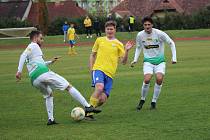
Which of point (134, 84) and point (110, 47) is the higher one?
point (110, 47)

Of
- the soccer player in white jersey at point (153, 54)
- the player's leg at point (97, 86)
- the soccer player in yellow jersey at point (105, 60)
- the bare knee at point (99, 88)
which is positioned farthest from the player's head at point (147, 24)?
the bare knee at point (99, 88)

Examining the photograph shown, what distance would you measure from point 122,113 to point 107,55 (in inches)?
57.4

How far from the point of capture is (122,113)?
12.0 m

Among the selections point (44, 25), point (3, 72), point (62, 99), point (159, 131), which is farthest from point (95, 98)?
point (44, 25)

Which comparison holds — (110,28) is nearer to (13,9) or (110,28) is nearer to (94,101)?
(94,101)

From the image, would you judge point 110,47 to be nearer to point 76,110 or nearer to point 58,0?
point 76,110

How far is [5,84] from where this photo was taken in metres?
19.4

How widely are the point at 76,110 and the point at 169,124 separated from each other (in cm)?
193

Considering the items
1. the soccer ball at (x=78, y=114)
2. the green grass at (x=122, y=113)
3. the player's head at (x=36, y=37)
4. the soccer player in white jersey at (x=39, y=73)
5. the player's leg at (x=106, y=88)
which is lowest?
the green grass at (x=122, y=113)

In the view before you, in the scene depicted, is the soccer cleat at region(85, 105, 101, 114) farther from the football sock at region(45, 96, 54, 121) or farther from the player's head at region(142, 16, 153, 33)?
the player's head at region(142, 16, 153, 33)

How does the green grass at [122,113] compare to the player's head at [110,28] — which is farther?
the player's head at [110,28]

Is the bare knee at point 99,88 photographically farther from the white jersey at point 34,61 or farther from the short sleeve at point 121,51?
the white jersey at point 34,61

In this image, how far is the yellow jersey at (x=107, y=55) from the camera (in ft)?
37.3

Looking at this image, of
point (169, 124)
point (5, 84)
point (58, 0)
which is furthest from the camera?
point (58, 0)
